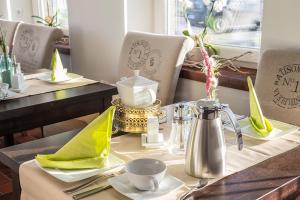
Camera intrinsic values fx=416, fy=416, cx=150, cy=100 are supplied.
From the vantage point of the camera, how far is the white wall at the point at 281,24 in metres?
1.69

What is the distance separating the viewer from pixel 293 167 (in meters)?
1.04

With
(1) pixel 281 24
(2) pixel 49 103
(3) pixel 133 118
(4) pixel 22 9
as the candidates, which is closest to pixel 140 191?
(3) pixel 133 118

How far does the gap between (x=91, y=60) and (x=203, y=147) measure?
6.68 feet

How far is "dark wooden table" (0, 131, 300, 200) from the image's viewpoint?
35.5 inches

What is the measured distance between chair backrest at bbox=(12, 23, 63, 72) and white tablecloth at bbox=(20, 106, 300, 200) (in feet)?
5.41

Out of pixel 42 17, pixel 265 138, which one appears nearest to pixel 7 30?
pixel 42 17

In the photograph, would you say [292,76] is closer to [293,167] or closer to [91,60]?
[293,167]

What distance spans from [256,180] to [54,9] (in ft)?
10.5

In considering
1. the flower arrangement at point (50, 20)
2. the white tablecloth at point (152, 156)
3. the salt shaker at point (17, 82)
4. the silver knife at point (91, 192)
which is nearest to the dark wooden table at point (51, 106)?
the salt shaker at point (17, 82)

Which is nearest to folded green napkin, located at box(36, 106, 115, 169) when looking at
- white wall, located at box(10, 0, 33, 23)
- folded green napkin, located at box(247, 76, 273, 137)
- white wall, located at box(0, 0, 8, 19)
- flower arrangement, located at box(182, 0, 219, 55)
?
folded green napkin, located at box(247, 76, 273, 137)

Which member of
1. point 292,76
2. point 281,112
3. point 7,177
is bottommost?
point 7,177

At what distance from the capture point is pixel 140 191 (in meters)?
0.91

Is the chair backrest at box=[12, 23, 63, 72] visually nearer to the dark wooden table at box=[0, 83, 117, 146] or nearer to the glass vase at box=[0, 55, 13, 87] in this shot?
the glass vase at box=[0, 55, 13, 87]

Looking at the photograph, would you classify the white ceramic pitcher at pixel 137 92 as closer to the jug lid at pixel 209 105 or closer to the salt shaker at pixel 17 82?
the jug lid at pixel 209 105
